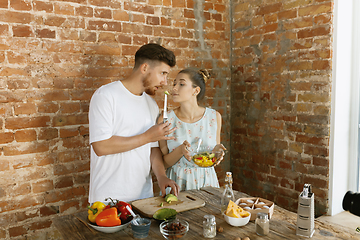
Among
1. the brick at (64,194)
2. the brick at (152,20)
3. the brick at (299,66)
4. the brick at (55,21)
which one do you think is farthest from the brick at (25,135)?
the brick at (299,66)

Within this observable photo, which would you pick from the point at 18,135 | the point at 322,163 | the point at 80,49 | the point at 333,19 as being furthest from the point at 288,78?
the point at 18,135

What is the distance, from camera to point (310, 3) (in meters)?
2.73

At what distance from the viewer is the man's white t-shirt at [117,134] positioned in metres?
2.08

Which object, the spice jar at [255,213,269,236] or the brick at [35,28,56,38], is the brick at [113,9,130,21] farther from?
the spice jar at [255,213,269,236]

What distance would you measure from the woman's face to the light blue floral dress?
0.56ft

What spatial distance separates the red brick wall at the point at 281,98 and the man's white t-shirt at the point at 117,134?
1448 mm

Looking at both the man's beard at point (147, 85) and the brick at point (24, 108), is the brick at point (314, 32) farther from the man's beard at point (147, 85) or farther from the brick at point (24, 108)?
the brick at point (24, 108)

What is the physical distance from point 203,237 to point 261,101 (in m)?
2.03

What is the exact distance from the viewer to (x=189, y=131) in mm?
2555

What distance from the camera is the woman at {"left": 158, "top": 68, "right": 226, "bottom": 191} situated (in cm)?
247

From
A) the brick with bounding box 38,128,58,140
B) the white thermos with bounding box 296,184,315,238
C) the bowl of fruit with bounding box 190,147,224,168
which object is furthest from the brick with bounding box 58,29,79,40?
the white thermos with bounding box 296,184,315,238

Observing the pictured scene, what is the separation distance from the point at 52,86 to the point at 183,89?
1.03 metres

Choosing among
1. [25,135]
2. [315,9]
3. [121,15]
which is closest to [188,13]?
[121,15]

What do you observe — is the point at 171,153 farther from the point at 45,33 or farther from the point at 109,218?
the point at 45,33
